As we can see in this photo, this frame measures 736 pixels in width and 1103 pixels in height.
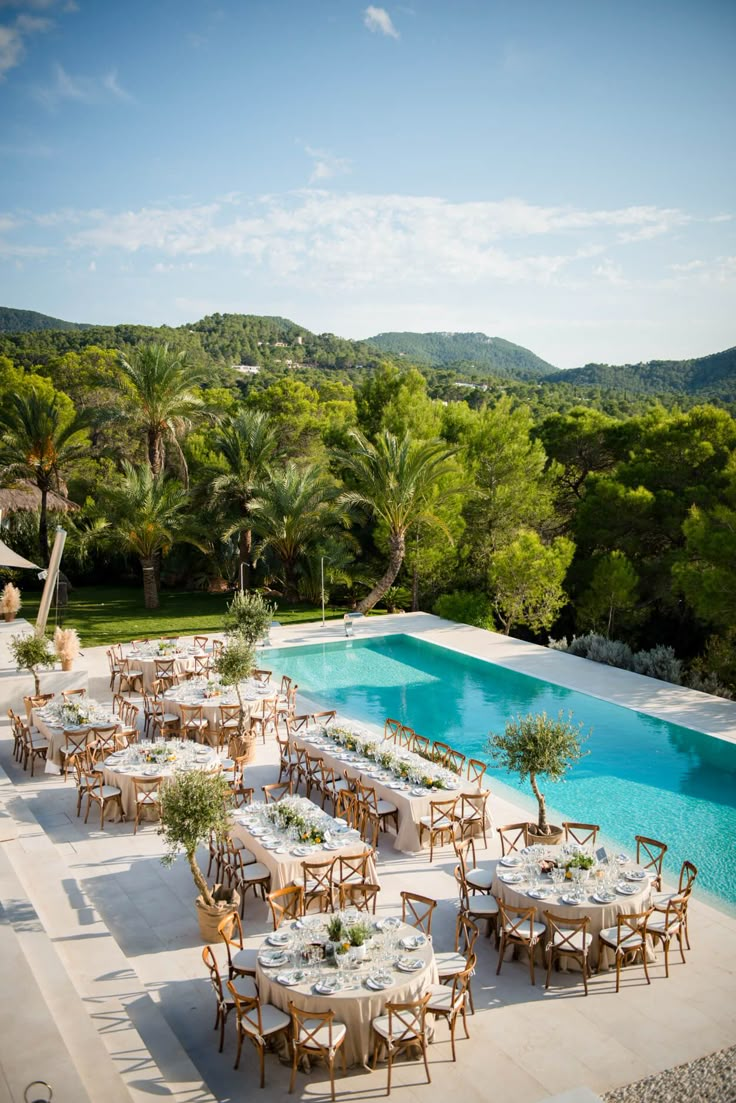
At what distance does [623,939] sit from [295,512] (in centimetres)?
2047

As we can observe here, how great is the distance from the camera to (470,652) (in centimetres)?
2164

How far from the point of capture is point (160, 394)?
27.4m

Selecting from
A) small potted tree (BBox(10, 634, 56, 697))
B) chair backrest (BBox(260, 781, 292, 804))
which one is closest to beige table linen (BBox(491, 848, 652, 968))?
chair backrest (BBox(260, 781, 292, 804))

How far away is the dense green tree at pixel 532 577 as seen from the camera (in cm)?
2466

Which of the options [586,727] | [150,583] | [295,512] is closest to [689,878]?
[586,727]

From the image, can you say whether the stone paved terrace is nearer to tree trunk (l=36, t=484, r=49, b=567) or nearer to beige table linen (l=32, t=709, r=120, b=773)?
beige table linen (l=32, t=709, r=120, b=773)

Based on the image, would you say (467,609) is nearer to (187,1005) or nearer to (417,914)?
(417,914)

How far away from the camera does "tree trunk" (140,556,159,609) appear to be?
1054 inches

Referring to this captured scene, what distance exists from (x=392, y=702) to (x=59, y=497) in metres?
18.7

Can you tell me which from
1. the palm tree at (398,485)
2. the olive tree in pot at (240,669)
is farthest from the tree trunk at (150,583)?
the olive tree in pot at (240,669)

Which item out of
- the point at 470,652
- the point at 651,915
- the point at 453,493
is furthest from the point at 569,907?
the point at 453,493

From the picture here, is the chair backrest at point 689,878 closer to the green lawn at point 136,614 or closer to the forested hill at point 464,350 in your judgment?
the green lawn at point 136,614

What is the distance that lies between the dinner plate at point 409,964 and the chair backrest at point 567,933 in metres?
1.56

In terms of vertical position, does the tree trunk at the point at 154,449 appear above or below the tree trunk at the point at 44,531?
above
